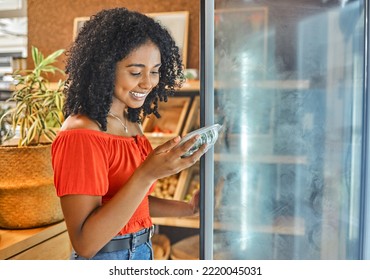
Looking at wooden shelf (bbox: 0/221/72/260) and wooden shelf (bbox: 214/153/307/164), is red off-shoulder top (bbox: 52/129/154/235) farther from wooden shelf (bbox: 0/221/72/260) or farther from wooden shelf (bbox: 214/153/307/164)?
wooden shelf (bbox: 214/153/307/164)

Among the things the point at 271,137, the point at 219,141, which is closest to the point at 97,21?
the point at 219,141

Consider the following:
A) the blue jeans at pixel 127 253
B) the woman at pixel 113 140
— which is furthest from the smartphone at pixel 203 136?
the blue jeans at pixel 127 253

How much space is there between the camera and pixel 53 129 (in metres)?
0.98

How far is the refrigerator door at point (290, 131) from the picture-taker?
113 centimetres

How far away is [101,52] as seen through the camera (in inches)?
33.9

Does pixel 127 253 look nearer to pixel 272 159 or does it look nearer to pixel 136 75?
pixel 136 75

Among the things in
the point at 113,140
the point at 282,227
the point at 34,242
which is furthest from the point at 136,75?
the point at 282,227

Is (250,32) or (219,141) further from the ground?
(250,32)

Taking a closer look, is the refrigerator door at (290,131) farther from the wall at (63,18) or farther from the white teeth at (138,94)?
the white teeth at (138,94)

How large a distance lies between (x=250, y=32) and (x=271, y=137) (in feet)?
1.06

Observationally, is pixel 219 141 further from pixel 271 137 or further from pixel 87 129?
pixel 87 129

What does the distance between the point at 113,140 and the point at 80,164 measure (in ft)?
0.31

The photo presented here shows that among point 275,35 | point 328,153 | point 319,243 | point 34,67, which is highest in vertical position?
point 275,35

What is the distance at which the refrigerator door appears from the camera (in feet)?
3.70
